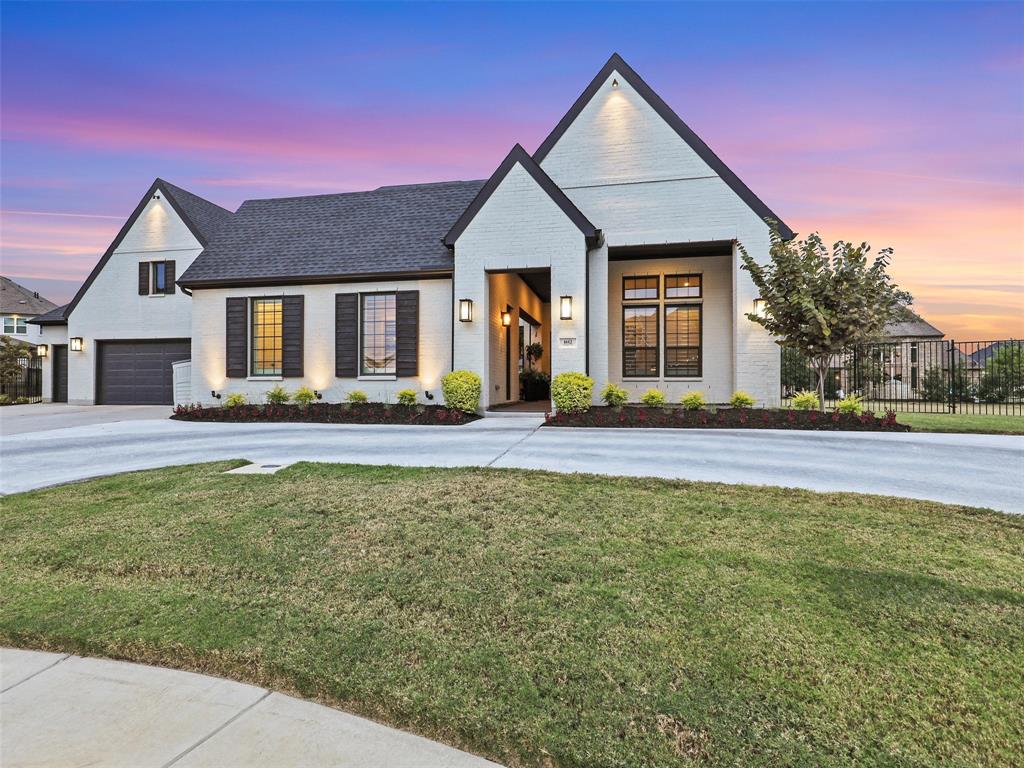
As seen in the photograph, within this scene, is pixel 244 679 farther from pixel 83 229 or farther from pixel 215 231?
pixel 83 229

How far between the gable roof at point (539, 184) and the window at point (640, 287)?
8.44ft

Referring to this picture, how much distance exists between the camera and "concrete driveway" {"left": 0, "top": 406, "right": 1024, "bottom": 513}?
542 centimetres

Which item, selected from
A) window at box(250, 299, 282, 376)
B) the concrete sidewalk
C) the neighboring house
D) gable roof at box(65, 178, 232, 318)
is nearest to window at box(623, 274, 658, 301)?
window at box(250, 299, 282, 376)

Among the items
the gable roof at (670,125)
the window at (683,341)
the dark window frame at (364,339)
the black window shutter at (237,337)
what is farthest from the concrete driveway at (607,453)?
the gable roof at (670,125)

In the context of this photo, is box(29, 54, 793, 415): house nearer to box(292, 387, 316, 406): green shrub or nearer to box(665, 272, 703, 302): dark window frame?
box(665, 272, 703, 302): dark window frame

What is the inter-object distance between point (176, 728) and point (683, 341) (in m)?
13.3

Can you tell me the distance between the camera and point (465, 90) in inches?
555

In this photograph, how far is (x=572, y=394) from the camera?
10664mm

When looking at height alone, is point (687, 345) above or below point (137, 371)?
above

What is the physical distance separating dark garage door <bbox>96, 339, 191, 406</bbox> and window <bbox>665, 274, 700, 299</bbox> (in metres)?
15.5

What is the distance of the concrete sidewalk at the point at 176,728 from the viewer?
5.67 ft

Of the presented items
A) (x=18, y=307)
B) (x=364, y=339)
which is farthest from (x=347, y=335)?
(x=18, y=307)

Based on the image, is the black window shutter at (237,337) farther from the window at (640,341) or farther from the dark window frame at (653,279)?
the dark window frame at (653,279)

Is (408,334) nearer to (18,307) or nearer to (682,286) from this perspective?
(682,286)
